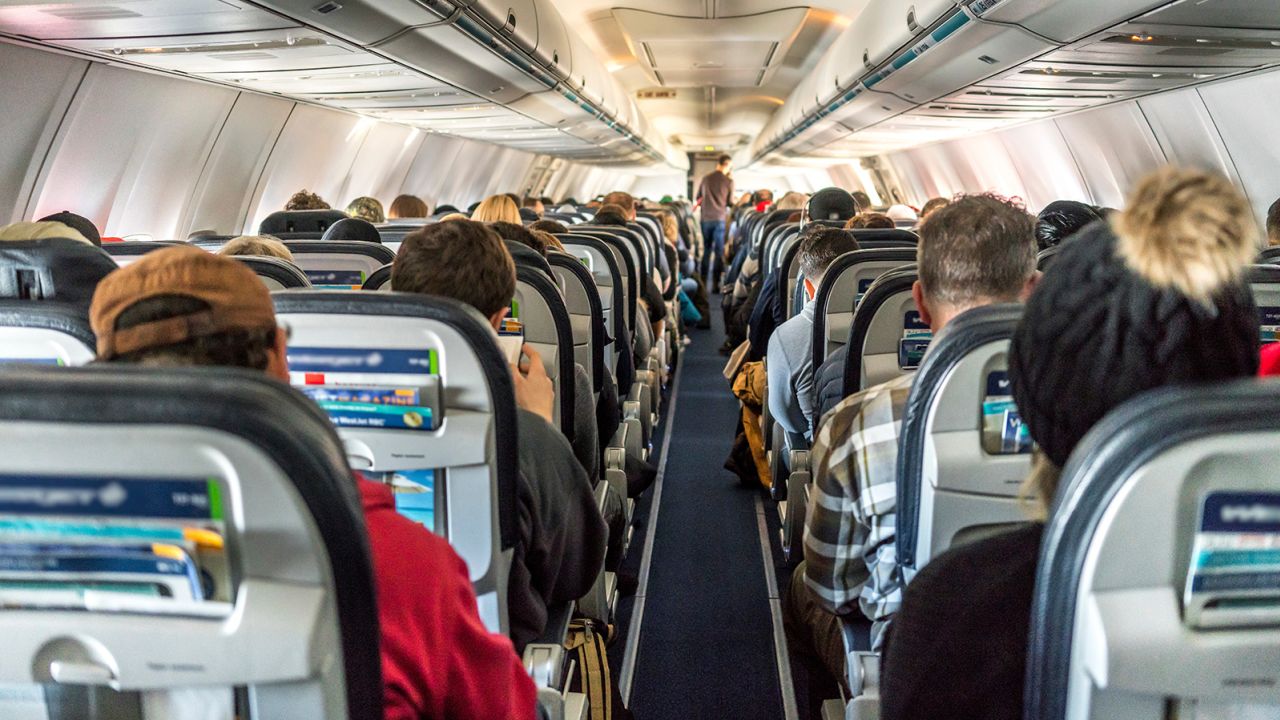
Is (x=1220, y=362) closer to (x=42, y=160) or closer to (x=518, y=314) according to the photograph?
(x=518, y=314)

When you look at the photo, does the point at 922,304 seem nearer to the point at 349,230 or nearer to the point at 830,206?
the point at 349,230

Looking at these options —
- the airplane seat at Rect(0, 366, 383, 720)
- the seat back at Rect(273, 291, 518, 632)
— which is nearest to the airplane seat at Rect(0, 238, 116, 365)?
the seat back at Rect(273, 291, 518, 632)

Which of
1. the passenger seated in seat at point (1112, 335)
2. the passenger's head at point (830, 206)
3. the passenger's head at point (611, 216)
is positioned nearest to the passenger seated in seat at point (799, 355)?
the passenger seated in seat at point (1112, 335)

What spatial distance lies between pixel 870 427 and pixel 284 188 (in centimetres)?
1023

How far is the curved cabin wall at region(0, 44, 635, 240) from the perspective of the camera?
21.3 ft

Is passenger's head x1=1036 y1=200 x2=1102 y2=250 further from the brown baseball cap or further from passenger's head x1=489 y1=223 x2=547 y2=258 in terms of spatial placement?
the brown baseball cap

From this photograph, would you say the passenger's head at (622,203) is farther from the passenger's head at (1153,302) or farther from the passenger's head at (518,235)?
the passenger's head at (1153,302)

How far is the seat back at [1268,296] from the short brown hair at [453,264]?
6.58 ft

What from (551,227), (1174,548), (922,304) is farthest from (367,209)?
(1174,548)

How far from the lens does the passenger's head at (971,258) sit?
244 cm

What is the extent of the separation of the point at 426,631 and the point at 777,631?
126 inches

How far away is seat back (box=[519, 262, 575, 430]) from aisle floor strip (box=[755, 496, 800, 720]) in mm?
1267

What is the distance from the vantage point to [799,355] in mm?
4516

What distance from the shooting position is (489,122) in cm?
1195
